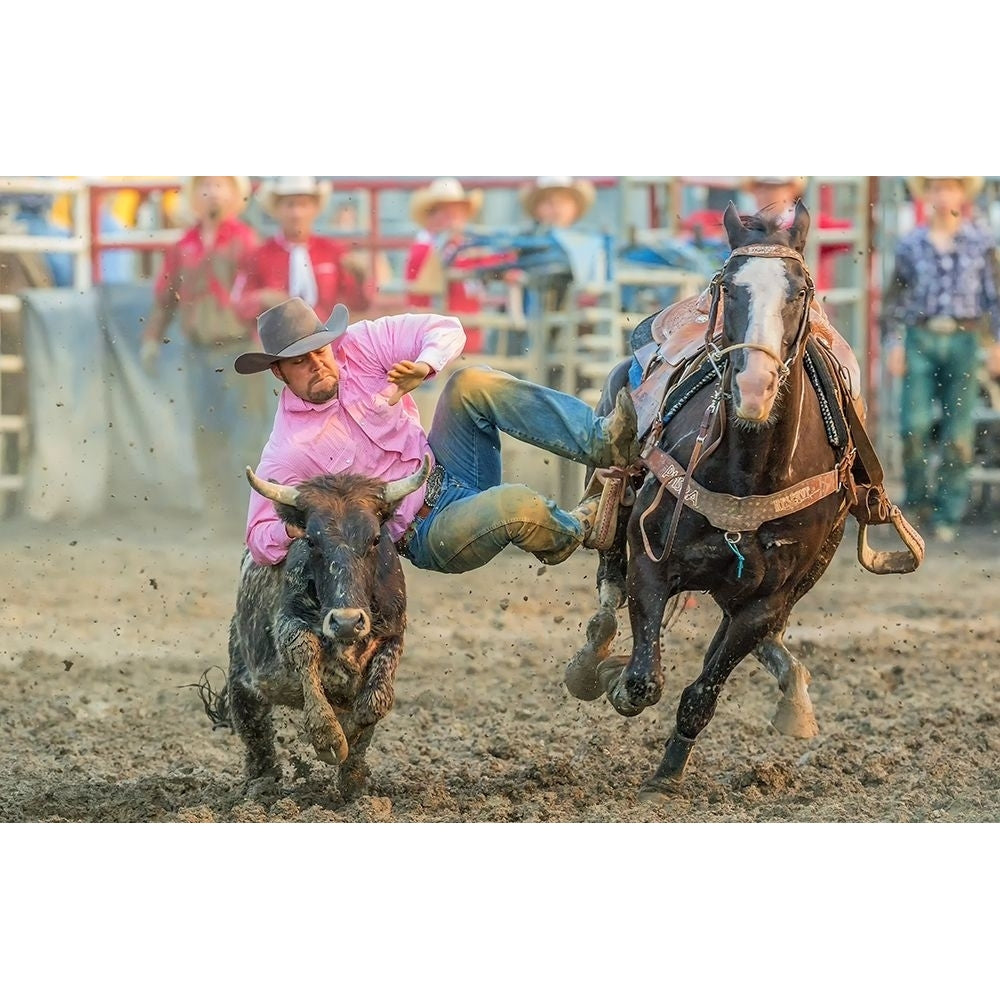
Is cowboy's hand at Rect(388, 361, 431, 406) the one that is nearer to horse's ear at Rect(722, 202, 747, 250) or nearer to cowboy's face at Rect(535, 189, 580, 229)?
horse's ear at Rect(722, 202, 747, 250)

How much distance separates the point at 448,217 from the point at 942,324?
124 inches

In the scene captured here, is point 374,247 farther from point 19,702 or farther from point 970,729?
point 970,729

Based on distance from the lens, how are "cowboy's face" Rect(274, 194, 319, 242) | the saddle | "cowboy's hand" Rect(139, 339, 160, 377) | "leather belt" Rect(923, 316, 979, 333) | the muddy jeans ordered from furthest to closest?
"leather belt" Rect(923, 316, 979, 333), the muddy jeans, "cowboy's hand" Rect(139, 339, 160, 377), "cowboy's face" Rect(274, 194, 319, 242), the saddle

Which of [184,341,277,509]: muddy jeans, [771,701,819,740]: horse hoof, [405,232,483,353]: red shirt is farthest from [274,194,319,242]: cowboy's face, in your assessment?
[771,701,819,740]: horse hoof

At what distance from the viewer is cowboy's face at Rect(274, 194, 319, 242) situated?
32.7 ft

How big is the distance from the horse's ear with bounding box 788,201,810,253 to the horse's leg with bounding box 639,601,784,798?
1228 millimetres

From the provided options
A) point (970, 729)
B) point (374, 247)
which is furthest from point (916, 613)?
A: point (374, 247)

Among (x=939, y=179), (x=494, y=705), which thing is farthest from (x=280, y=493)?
(x=939, y=179)

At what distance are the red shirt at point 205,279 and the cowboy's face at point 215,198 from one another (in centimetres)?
7

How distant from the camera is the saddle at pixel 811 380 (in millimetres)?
6273

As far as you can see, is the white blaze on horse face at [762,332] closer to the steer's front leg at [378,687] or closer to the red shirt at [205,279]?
the steer's front leg at [378,687]

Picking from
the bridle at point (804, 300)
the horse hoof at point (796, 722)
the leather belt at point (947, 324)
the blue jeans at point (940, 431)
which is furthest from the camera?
the blue jeans at point (940, 431)

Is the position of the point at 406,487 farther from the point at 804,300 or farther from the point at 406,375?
the point at 804,300

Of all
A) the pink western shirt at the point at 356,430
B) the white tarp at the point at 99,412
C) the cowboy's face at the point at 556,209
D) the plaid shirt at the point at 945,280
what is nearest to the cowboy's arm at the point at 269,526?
the pink western shirt at the point at 356,430
